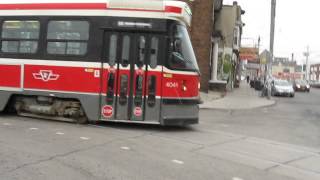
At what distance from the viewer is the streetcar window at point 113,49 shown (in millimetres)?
14087

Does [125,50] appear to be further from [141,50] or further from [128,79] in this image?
[128,79]

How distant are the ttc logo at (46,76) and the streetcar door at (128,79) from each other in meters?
1.41

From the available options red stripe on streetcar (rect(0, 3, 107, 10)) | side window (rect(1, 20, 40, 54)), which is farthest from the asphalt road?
red stripe on streetcar (rect(0, 3, 107, 10))

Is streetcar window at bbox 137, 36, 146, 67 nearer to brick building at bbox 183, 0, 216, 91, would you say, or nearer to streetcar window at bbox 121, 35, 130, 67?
streetcar window at bbox 121, 35, 130, 67

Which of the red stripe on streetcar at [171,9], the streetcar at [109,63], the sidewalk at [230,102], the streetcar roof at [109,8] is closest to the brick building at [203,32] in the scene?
the sidewalk at [230,102]

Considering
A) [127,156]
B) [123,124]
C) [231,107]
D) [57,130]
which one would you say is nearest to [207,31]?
[231,107]

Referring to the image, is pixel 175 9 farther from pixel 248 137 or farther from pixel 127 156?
pixel 127 156

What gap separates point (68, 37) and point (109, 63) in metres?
1.34

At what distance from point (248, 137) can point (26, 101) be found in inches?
228

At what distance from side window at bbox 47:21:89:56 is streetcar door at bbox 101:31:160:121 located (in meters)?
0.68

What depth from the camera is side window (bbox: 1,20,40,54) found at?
15062 mm

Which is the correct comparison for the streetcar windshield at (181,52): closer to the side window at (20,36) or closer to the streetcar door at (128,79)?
the streetcar door at (128,79)

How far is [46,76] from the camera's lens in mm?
14828

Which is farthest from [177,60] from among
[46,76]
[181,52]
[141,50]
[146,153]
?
[146,153]
